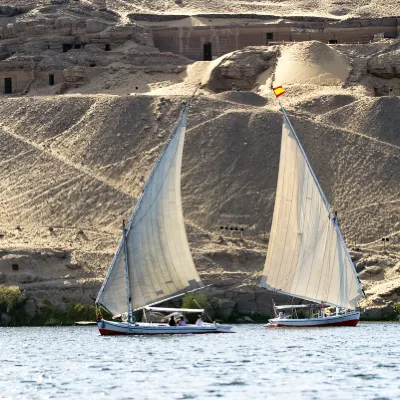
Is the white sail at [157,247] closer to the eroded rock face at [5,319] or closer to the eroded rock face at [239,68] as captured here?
the eroded rock face at [5,319]

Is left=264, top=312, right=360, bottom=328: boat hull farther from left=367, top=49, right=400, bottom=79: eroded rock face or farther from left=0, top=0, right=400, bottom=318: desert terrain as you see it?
left=367, top=49, right=400, bottom=79: eroded rock face

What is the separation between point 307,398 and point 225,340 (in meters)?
18.2

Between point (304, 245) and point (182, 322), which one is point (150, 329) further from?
point (304, 245)

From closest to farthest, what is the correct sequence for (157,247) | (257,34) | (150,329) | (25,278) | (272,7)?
(157,247) < (150,329) < (25,278) < (257,34) < (272,7)

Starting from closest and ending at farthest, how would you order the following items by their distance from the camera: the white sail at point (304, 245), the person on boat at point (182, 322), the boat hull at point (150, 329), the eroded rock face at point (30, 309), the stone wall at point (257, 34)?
the boat hull at point (150, 329) → the person on boat at point (182, 322) → the white sail at point (304, 245) → the eroded rock face at point (30, 309) → the stone wall at point (257, 34)

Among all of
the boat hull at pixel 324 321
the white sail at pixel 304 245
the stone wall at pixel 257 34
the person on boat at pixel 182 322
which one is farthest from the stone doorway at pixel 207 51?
the person on boat at pixel 182 322

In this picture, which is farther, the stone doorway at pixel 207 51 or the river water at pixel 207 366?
the stone doorway at pixel 207 51

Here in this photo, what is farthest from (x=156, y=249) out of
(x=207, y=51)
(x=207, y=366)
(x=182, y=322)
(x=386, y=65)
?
(x=207, y=51)

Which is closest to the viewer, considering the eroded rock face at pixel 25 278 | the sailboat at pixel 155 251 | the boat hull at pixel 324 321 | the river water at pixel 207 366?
the river water at pixel 207 366

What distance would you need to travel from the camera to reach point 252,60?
322 feet

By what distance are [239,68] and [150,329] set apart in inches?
1396

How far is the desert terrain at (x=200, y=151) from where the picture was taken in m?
81.4

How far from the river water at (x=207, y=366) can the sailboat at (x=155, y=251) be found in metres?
1.45

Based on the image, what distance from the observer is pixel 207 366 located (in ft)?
167
